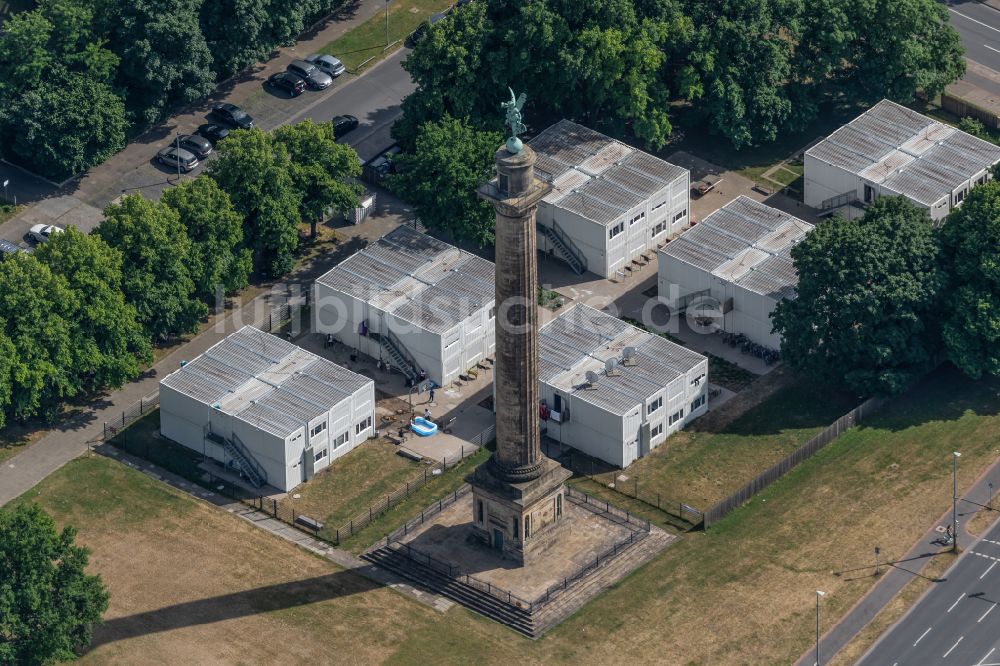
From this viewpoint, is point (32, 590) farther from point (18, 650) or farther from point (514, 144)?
point (514, 144)

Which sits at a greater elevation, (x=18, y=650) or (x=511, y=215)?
(x=511, y=215)

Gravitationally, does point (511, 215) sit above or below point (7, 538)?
above

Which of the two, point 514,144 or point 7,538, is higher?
point 514,144

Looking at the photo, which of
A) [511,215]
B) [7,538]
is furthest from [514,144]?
[7,538]

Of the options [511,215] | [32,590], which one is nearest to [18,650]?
[32,590]

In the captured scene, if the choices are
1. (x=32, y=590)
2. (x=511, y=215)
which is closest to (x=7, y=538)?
(x=32, y=590)

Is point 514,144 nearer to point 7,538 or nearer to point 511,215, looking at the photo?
point 511,215

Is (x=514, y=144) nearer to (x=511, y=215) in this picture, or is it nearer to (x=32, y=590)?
(x=511, y=215)
